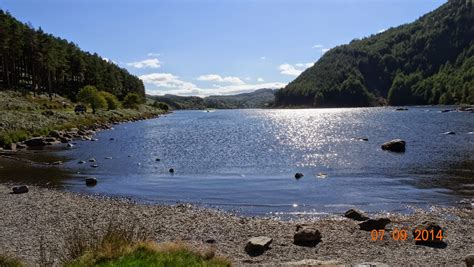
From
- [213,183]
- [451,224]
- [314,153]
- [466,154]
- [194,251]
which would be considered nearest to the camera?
[194,251]

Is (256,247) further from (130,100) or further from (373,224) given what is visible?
(130,100)

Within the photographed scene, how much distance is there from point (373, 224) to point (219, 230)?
7.86 m

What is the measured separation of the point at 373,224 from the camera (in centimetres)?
2217

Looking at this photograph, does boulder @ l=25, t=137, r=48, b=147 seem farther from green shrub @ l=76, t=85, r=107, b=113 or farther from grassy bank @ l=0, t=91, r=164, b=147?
green shrub @ l=76, t=85, r=107, b=113

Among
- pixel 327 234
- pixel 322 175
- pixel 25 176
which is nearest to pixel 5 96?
pixel 25 176

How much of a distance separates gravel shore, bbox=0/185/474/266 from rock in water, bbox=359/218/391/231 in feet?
1.49

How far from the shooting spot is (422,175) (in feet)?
131

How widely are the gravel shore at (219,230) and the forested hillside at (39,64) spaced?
9187 cm

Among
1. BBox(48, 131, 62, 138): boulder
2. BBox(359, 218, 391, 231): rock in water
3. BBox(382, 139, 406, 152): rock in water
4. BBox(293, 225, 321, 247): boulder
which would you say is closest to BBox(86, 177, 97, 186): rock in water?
BBox(293, 225, 321, 247): boulder

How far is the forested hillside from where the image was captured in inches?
4399

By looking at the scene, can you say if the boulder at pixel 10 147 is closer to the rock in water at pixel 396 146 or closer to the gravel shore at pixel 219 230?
the gravel shore at pixel 219 230

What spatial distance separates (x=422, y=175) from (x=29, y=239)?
3322 centimetres

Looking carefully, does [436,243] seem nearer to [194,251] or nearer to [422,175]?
[194,251]

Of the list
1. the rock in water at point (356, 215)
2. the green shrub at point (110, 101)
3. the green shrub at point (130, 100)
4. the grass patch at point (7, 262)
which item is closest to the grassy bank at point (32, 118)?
the green shrub at point (110, 101)
